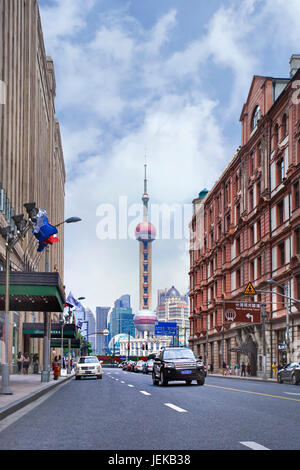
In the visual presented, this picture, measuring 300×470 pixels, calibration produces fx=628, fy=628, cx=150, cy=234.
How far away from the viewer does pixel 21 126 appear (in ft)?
163

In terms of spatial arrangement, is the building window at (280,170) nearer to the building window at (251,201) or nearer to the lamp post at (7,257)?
the building window at (251,201)

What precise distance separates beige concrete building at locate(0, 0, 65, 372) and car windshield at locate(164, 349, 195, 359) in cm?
1293

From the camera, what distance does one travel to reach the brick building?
49.2m

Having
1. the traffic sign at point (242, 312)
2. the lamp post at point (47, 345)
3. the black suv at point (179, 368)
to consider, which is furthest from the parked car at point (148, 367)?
the black suv at point (179, 368)

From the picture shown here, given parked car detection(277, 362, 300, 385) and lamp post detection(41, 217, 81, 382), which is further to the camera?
parked car detection(277, 362, 300, 385)

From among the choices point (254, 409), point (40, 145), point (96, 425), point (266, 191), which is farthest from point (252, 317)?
point (96, 425)

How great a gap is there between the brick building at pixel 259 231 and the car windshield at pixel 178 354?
38.3 feet

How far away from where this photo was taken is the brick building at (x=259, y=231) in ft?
161

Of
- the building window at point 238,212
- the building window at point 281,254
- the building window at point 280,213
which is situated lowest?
the building window at point 281,254

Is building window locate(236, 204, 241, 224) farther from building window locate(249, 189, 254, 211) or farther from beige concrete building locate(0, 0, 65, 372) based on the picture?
beige concrete building locate(0, 0, 65, 372)

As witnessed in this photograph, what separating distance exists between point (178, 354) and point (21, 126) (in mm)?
29142

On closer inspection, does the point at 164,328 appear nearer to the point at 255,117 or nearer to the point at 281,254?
the point at 255,117

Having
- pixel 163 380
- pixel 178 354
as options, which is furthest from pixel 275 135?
pixel 163 380

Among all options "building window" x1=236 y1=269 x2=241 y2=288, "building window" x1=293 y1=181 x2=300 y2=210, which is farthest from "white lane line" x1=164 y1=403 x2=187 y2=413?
"building window" x1=236 y1=269 x2=241 y2=288
